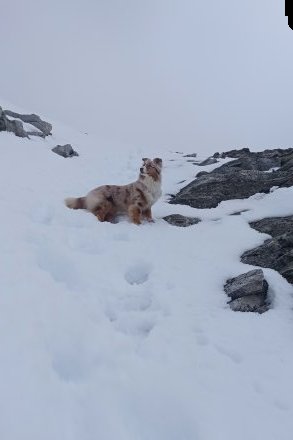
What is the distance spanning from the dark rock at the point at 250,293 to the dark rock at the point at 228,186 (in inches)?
224

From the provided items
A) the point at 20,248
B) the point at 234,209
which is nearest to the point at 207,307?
the point at 20,248

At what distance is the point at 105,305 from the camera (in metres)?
6.13

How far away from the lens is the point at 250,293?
6.65m

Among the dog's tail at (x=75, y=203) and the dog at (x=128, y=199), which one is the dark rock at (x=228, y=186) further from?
the dog's tail at (x=75, y=203)

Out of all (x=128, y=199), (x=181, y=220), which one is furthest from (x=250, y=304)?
(x=128, y=199)

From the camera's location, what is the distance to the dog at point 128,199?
11.1 meters

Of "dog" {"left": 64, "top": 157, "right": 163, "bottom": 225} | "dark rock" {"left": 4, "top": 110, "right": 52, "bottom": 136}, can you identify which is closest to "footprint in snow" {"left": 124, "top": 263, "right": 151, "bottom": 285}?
"dog" {"left": 64, "top": 157, "right": 163, "bottom": 225}

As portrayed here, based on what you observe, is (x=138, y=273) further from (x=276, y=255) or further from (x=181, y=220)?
(x=181, y=220)

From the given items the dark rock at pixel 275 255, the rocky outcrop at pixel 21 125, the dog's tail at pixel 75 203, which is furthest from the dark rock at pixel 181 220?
the rocky outcrop at pixel 21 125

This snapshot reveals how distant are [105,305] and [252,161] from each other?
41.9ft

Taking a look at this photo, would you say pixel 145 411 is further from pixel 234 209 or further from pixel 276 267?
pixel 234 209

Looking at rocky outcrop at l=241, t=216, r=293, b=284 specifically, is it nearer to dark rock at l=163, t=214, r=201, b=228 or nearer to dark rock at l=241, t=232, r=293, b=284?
dark rock at l=241, t=232, r=293, b=284

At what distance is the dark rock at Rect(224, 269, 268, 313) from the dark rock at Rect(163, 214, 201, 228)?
395 centimetres

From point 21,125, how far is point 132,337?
2080 centimetres
